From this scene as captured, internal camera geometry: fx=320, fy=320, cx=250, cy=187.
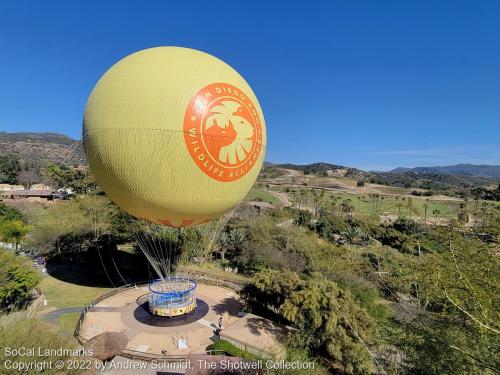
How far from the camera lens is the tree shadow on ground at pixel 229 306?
67.4 ft

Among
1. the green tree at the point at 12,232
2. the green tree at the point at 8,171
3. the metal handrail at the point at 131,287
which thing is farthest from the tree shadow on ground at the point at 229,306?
the green tree at the point at 8,171

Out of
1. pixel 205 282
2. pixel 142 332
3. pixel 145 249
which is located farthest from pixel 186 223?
pixel 205 282

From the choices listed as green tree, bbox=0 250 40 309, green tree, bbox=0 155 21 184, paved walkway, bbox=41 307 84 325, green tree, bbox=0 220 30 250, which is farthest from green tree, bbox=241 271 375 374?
green tree, bbox=0 155 21 184

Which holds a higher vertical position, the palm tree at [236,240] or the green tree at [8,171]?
the green tree at [8,171]

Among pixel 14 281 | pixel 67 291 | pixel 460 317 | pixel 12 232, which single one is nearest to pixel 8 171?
pixel 12 232

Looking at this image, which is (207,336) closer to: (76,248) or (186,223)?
(186,223)

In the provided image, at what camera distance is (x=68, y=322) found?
1906cm

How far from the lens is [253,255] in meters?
33.0

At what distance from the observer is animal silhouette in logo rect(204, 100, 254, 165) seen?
12.0 meters

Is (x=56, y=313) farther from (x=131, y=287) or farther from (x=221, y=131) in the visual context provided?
(x=221, y=131)

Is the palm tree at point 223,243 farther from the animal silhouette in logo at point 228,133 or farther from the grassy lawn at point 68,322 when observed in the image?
the animal silhouette in logo at point 228,133

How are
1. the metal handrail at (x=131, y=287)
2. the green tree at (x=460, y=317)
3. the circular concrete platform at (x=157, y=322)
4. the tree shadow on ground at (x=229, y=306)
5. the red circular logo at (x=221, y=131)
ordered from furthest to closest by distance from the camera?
the tree shadow on ground at (x=229, y=306)
the circular concrete platform at (x=157, y=322)
the metal handrail at (x=131, y=287)
the red circular logo at (x=221, y=131)
the green tree at (x=460, y=317)

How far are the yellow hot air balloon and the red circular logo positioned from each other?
4 cm

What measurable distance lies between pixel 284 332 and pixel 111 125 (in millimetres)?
13313
